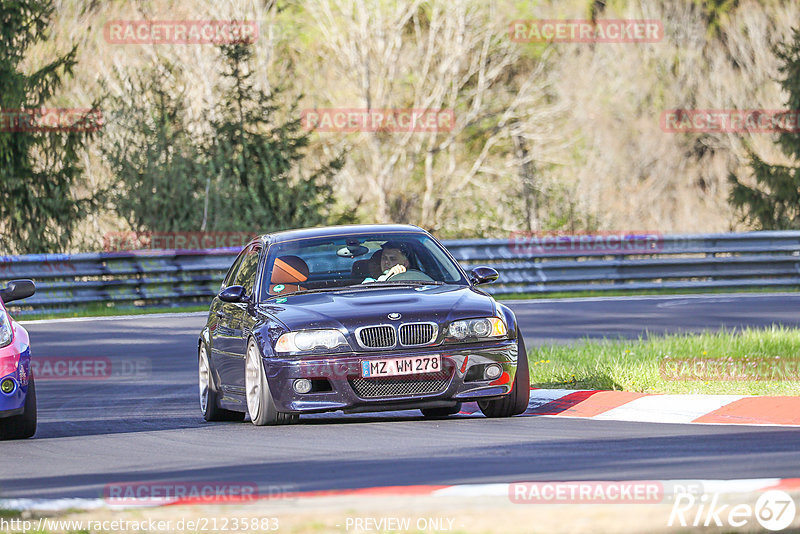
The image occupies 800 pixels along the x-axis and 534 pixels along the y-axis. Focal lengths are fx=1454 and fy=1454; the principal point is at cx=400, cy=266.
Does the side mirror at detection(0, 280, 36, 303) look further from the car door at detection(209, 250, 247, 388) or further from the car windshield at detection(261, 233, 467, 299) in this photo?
the car windshield at detection(261, 233, 467, 299)

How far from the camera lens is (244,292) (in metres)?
11.2

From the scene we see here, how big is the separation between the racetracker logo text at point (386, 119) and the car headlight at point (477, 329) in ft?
102

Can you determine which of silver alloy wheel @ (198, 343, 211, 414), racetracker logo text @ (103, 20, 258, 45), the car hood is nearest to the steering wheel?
the car hood

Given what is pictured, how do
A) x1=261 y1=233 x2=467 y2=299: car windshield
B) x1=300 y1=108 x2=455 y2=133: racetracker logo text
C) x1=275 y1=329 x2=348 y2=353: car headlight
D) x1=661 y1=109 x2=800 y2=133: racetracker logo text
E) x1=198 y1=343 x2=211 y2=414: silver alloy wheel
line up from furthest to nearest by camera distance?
x1=661 y1=109 x2=800 y2=133: racetracker logo text
x1=300 y1=108 x2=455 y2=133: racetracker logo text
x1=198 y1=343 x2=211 y2=414: silver alloy wheel
x1=261 y1=233 x2=467 y2=299: car windshield
x1=275 y1=329 x2=348 y2=353: car headlight

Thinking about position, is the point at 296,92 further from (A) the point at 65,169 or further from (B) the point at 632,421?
(B) the point at 632,421

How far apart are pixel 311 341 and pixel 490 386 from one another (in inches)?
49.7

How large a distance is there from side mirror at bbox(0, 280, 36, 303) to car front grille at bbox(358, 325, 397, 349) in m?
2.70

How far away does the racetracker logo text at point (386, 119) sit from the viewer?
41.5 m

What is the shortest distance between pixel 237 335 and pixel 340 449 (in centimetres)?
253

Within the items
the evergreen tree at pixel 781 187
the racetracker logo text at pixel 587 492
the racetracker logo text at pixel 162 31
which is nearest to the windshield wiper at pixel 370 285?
the racetracker logo text at pixel 587 492

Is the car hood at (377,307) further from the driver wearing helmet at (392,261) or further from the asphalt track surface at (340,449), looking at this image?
the asphalt track surface at (340,449)

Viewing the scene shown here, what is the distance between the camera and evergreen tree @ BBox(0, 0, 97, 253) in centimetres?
2908

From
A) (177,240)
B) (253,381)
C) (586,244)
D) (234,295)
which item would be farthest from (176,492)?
(177,240)

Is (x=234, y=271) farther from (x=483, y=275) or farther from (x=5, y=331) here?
(x=5, y=331)
